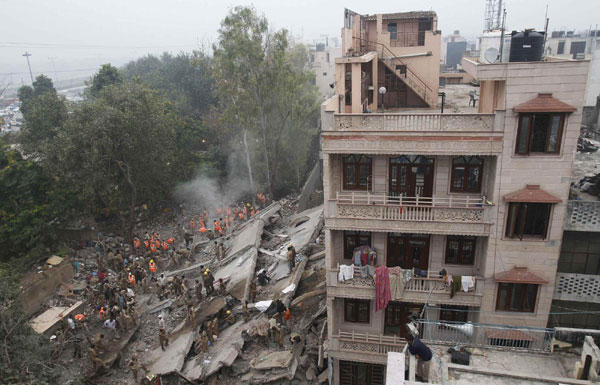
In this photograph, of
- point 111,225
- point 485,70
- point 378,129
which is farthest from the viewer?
point 111,225

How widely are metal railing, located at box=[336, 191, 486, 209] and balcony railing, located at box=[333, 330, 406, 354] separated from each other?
5171 mm

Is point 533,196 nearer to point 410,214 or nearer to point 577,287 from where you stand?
point 410,214

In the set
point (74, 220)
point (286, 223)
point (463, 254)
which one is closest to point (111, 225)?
point (74, 220)

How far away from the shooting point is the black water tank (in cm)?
1262

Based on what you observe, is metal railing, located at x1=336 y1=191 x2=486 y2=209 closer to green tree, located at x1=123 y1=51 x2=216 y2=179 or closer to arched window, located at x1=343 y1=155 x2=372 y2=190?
arched window, located at x1=343 y1=155 x2=372 y2=190

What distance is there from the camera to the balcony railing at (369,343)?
15.1 m

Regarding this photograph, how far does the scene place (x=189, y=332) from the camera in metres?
18.8

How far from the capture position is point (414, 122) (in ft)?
40.7

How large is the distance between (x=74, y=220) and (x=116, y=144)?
783cm

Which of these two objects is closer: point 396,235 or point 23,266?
point 396,235

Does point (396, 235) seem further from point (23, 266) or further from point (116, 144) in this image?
point (23, 266)

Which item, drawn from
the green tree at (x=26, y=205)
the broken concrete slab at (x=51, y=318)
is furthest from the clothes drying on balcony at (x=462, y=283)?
the green tree at (x=26, y=205)

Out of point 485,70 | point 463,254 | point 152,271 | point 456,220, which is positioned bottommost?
point 152,271

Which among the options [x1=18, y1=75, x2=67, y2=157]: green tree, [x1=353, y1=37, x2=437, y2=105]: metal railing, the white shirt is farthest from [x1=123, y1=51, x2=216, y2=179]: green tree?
[x1=353, y1=37, x2=437, y2=105]: metal railing
